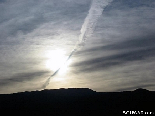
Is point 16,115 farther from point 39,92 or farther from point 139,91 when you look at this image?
point 139,91

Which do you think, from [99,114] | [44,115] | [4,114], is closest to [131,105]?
[99,114]

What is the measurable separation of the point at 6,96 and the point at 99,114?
60382mm

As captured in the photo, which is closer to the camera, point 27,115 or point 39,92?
point 27,115

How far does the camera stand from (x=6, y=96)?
102062 mm

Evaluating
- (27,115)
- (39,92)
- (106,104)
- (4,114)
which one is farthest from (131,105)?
(39,92)

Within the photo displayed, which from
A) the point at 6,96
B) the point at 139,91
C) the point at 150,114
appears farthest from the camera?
the point at 6,96

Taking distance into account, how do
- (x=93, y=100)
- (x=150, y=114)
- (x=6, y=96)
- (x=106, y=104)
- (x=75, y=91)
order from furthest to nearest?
(x=75, y=91) < (x=6, y=96) < (x=93, y=100) < (x=106, y=104) < (x=150, y=114)

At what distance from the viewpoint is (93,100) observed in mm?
74750

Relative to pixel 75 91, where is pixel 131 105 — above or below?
below

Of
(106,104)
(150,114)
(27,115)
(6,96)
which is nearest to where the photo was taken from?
(150,114)

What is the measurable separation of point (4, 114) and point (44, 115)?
47.3 ft

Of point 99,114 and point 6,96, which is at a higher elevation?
point 6,96

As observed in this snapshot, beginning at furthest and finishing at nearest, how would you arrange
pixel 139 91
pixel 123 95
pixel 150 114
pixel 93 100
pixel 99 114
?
pixel 139 91, pixel 123 95, pixel 93 100, pixel 99 114, pixel 150 114

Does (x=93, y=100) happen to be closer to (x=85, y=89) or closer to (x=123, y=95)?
(x=123, y=95)
